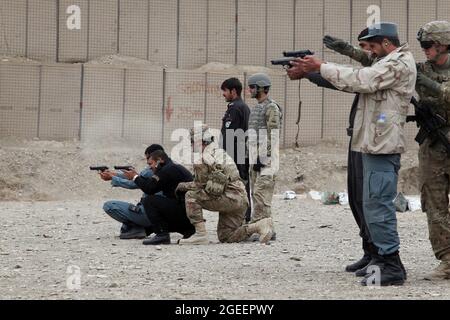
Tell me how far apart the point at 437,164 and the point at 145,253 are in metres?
2.82

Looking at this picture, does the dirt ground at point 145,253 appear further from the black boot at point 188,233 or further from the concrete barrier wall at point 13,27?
the concrete barrier wall at point 13,27

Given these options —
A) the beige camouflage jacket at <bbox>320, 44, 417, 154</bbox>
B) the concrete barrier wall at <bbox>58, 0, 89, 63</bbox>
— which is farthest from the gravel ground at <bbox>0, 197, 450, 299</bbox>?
the concrete barrier wall at <bbox>58, 0, 89, 63</bbox>

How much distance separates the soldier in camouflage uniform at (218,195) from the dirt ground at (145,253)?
17 cm

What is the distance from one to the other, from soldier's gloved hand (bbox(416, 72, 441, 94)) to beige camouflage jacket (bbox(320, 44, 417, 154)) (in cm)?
24

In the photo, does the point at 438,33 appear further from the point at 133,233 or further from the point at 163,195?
the point at 133,233

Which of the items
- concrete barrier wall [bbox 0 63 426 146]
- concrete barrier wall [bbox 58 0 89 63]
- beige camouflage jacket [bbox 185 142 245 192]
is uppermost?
concrete barrier wall [bbox 58 0 89 63]

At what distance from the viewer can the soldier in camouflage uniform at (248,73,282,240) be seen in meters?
9.49

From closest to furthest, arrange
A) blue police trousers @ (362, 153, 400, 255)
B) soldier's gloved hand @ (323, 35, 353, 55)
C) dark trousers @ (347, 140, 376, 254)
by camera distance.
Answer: blue police trousers @ (362, 153, 400, 255) < dark trousers @ (347, 140, 376, 254) < soldier's gloved hand @ (323, 35, 353, 55)

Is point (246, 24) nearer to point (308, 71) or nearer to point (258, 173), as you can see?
point (258, 173)

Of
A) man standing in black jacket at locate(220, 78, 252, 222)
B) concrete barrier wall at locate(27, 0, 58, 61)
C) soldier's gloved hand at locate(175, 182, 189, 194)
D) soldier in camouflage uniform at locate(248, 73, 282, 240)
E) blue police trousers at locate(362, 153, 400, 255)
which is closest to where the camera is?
blue police trousers at locate(362, 153, 400, 255)

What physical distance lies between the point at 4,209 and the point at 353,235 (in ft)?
17.4

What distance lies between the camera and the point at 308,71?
6355mm

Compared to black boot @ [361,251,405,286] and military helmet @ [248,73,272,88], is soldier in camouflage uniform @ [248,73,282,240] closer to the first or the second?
military helmet @ [248,73,272,88]

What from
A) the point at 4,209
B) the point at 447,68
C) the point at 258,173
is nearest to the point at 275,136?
the point at 258,173
